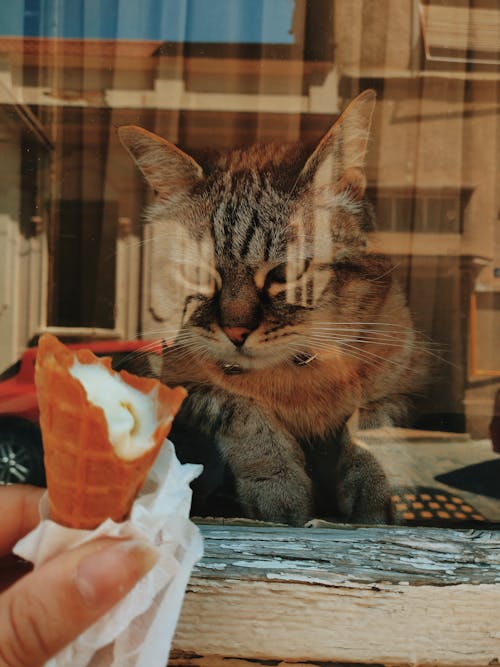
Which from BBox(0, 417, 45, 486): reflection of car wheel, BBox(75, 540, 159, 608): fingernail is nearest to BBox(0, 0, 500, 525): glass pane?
BBox(0, 417, 45, 486): reflection of car wheel

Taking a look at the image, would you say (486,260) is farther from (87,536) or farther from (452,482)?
(87,536)

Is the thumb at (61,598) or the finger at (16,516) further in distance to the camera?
the finger at (16,516)

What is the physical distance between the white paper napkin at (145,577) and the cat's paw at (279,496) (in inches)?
12.6

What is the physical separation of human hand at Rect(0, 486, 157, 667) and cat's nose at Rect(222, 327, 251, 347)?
0.49 m

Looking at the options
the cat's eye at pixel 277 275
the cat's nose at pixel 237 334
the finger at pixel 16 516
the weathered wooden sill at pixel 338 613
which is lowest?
the weathered wooden sill at pixel 338 613

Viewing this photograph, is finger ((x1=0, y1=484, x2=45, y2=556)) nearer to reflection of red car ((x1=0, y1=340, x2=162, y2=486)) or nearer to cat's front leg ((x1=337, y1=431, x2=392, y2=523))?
reflection of red car ((x1=0, y1=340, x2=162, y2=486))

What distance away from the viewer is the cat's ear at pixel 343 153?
103 cm

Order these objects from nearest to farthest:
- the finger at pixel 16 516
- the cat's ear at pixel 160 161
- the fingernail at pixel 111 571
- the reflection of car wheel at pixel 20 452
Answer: the fingernail at pixel 111 571, the finger at pixel 16 516, the reflection of car wheel at pixel 20 452, the cat's ear at pixel 160 161

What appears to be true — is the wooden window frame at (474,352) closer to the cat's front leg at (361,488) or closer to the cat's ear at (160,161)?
the cat's front leg at (361,488)

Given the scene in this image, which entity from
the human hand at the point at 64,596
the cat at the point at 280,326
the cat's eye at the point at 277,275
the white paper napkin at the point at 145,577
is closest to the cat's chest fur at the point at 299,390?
the cat at the point at 280,326

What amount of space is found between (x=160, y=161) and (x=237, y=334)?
1.20 feet

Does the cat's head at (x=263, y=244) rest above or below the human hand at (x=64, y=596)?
above

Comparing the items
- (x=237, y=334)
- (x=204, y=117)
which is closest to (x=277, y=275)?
(x=237, y=334)

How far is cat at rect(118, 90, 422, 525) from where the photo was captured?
3.31ft
